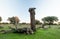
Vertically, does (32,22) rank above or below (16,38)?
above

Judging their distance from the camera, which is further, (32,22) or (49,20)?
(49,20)

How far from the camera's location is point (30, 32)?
2545 centimetres

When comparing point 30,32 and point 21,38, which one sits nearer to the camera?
point 21,38

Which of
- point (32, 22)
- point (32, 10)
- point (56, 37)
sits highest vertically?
point (32, 10)

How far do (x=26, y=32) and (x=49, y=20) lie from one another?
45912mm

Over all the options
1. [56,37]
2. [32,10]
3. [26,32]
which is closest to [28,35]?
[26,32]

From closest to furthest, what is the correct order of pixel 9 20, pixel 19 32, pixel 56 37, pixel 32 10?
pixel 56 37 < pixel 19 32 < pixel 32 10 < pixel 9 20

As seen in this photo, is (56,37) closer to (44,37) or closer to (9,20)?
(44,37)

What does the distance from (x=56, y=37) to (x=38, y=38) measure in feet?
11.3

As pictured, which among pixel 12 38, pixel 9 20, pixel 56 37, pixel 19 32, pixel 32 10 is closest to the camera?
pixel 12 38

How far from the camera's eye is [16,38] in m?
22.3

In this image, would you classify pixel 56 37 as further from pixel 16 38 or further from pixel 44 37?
pixel 16 38

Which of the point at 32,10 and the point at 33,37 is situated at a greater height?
the point at 32,10

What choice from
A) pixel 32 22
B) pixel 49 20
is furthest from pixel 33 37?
pixel 49 20
